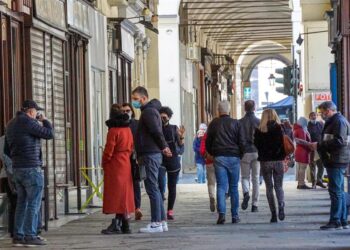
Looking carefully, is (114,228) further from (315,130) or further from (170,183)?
(315,130)

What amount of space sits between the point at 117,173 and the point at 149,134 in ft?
2.17

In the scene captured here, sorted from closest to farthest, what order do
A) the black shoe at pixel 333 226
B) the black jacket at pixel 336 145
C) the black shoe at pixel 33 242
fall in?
the black shoe at pixel 33 242, the black jacket at pixel 336 145, the black shoe at pixel 333 226

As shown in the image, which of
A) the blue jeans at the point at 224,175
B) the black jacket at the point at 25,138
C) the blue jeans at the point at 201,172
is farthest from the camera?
the blue jeans at the point at 201,172

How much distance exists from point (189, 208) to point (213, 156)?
14.2 ft

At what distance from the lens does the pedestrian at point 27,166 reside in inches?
601

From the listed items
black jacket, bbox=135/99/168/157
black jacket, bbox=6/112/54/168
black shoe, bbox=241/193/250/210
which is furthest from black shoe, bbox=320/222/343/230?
black shoe, bbox=241/193/250/210

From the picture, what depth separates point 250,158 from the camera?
2153 cm

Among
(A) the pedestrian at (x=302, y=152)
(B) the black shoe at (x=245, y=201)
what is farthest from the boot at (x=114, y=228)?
(A) the pedestrian at (x=302, y=152)

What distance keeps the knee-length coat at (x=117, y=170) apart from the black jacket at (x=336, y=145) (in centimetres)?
253

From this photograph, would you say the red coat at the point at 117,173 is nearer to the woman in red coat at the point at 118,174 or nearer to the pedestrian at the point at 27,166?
the woman in red coat at the point at 118,174

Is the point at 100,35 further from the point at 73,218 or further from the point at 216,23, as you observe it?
the point at 216,23

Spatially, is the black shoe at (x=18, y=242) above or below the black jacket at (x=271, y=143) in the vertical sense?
below

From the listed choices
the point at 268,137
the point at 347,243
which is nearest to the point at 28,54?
the point at 268,137

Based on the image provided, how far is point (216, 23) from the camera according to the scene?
6644 cm
